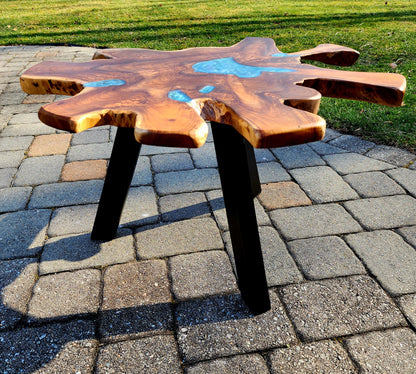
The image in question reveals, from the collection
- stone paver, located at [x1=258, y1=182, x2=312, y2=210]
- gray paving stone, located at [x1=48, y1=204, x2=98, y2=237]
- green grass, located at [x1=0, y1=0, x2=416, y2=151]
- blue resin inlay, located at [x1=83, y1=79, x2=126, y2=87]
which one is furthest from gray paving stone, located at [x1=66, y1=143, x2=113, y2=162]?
green grass, located at [x1=0, y1=0, x2=416, y2=151]

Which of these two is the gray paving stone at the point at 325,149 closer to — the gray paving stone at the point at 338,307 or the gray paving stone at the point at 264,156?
the gray paving stone at the point at 264,156

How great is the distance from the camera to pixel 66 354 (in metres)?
1.51

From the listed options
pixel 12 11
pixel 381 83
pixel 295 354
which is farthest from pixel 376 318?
pixel 12 11

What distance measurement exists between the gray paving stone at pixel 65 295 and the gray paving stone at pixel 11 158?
1.36 m

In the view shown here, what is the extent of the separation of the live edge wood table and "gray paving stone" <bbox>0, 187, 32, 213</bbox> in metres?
0.66

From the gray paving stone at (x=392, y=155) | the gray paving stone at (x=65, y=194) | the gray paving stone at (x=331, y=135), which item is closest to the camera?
the gray paving stone at (x=65, y=194)

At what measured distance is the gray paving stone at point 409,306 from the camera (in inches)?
64.2

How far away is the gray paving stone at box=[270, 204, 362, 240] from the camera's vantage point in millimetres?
2158

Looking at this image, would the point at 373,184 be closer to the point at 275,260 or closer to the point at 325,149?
the point at 325,149

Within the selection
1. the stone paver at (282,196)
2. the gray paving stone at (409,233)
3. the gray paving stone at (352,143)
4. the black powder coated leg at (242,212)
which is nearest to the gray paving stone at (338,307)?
the black powder coated leg at (242,212)

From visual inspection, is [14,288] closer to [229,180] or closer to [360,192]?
[229,180]

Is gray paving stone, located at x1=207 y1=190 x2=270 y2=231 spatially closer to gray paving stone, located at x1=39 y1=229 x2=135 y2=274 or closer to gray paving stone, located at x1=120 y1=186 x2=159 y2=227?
gray paving stone, located at x1=120 y1=186 x2=159 y2=227

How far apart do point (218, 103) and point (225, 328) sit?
887mm

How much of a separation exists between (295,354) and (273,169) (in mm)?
1521
